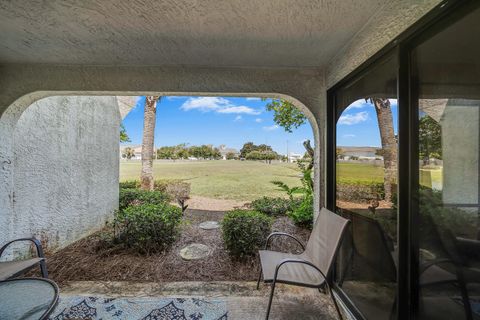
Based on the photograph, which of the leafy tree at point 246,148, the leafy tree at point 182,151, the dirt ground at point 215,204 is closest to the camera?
the dirt ground at point 215,204

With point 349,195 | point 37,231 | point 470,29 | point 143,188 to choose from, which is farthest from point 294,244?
point 143,188

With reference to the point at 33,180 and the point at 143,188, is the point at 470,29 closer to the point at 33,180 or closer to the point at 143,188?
the point at 33,180

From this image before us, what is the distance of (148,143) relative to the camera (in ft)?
24.7

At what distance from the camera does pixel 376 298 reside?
7.16 feet

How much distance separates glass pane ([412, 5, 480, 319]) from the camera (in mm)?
1274

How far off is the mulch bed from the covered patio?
218mm

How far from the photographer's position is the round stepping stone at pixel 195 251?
13.2 feet

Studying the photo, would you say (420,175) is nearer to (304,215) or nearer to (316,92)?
(316,92)

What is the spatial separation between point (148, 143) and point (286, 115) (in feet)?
15.5

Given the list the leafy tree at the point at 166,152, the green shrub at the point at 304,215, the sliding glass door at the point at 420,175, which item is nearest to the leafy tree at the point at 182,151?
the leafy tree at the point at 166,152

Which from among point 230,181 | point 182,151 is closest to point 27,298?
point 230,181

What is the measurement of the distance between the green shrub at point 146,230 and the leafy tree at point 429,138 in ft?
12.9

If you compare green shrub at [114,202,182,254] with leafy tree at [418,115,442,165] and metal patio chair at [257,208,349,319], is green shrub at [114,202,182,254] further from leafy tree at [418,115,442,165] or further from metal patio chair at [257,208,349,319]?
leafy tree at [418,115,442,165]

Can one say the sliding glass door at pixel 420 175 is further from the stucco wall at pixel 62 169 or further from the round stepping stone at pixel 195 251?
the stucco wall at pixel 62 169
